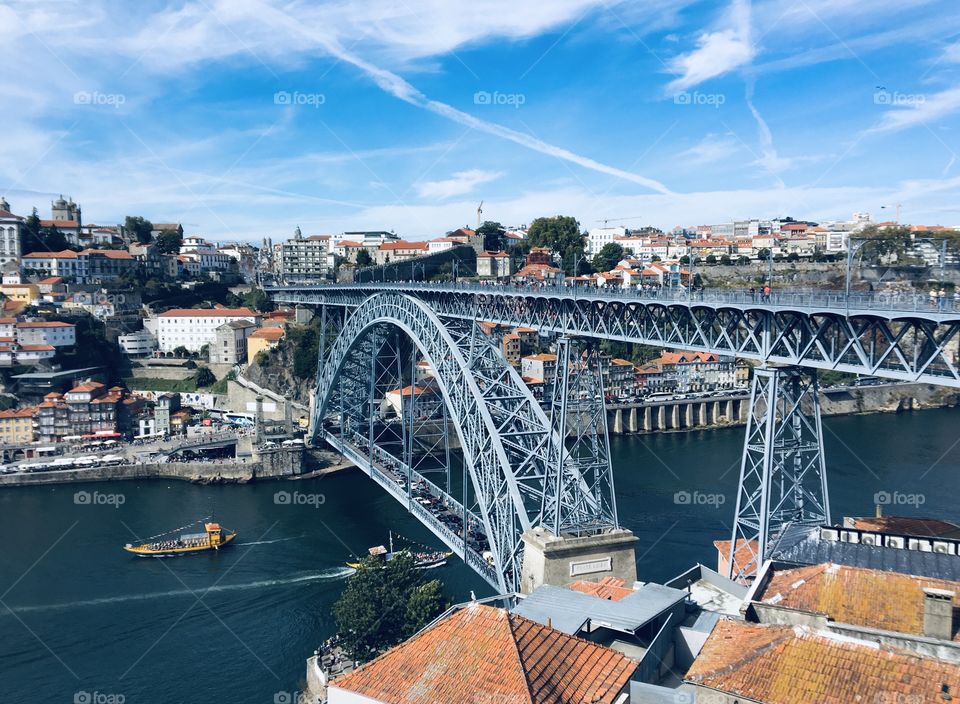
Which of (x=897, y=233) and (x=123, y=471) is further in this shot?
(x=897, y=233)

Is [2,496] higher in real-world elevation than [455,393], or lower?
lower

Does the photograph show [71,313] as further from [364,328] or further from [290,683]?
[290,683]

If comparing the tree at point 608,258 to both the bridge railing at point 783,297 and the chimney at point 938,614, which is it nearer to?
the bridge railing at point 783,297

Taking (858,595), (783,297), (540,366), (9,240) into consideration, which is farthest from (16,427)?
(858,595)

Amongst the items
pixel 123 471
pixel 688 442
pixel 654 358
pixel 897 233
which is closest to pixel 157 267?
pixel 123 471

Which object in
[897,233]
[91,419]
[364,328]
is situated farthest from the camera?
[897,233]

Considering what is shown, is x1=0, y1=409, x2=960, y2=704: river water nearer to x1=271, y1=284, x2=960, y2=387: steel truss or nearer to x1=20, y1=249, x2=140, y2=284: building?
x1=271, y1=284, x2=960, y2=387: steel truss

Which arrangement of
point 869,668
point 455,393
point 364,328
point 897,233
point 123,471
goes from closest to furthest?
point 869,668 → point 455,393 → point 364,328 → point 123,471 → point 897,233

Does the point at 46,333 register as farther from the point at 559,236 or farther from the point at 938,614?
the point at 938,614
